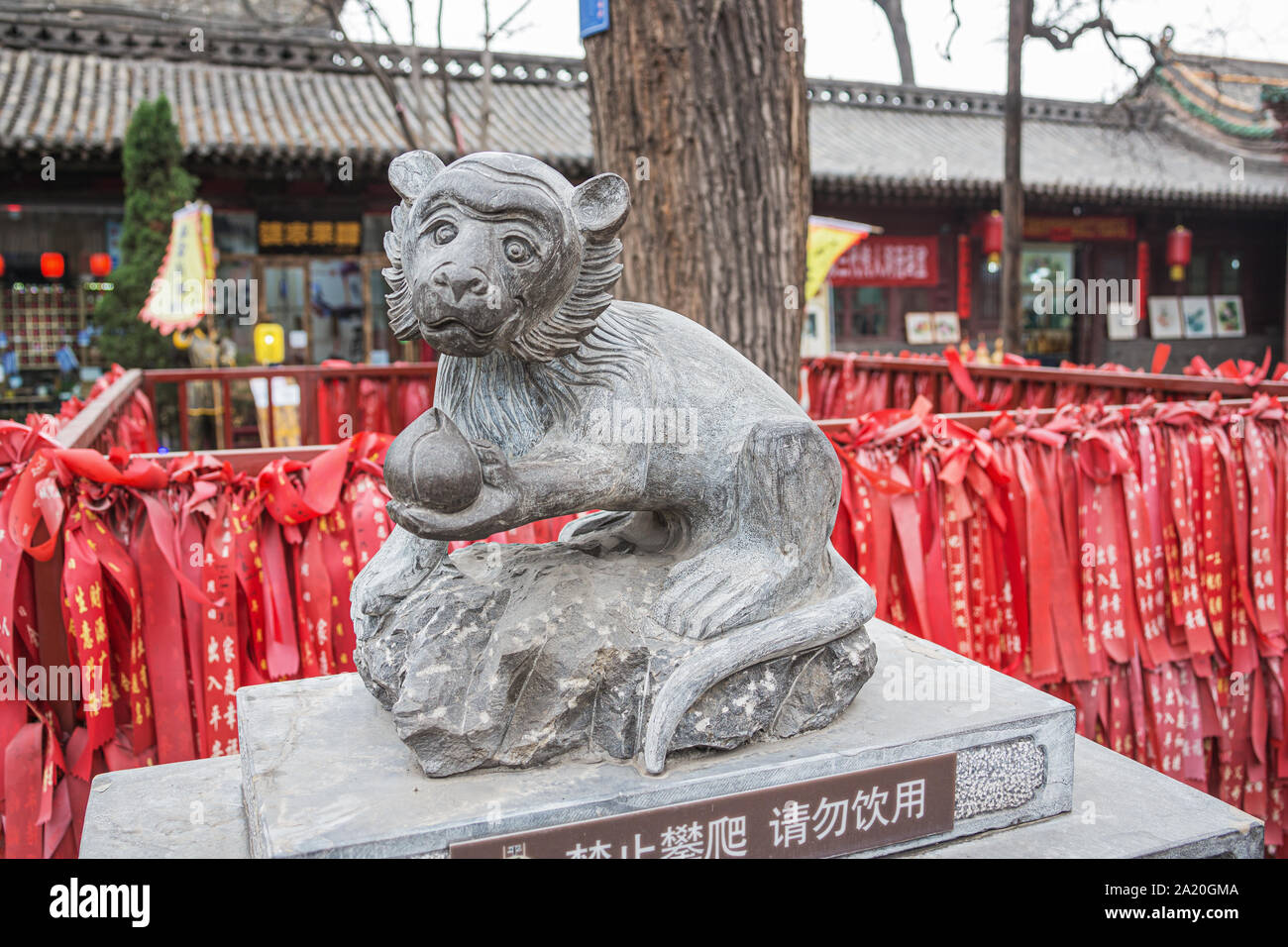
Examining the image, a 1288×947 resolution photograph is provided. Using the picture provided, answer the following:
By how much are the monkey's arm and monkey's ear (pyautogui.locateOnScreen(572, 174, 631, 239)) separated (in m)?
0.33

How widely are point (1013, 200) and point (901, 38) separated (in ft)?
34.8

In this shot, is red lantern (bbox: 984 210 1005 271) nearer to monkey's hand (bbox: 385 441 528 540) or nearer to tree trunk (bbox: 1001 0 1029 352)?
tree trunk (bbox: 1001 0 1029 352)

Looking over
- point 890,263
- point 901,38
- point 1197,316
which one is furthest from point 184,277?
point 901,38

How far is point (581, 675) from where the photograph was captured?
5.46 feet

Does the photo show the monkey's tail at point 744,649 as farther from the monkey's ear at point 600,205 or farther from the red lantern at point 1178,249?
the red lantern at point 1178,249

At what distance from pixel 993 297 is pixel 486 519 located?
1209 cm

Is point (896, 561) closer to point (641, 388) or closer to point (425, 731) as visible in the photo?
point (641, 388)

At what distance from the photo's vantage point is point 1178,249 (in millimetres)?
12820

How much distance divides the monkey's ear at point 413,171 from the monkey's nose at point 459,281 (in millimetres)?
243

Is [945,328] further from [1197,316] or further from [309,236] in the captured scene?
[309,236]

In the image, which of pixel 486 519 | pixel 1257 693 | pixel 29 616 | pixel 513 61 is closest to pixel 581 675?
pixel 486 519

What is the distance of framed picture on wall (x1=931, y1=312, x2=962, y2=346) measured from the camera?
12.1m

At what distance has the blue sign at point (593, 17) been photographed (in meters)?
3.23

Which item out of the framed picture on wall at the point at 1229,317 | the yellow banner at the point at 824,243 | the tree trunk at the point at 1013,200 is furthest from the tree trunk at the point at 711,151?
the framed picture on wall at the point at 1229,317
